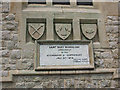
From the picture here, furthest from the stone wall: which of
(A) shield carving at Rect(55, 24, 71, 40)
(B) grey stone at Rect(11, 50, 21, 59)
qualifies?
(A) shield carving at Rect(55, 24, 71, 40)

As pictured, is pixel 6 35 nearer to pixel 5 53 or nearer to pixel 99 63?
pixel 5 53

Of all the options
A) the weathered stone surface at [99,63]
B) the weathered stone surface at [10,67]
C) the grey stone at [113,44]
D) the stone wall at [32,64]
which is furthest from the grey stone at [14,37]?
the grey stone at [113,44]

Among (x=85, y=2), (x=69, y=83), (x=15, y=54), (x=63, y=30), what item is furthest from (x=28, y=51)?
(x=85, y=2)

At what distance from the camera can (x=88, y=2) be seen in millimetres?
5320

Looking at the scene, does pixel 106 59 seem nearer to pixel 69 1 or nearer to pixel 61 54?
pixel 61 54

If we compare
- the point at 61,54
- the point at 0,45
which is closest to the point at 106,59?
the point at 61,54

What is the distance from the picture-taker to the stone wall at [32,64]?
4453mm

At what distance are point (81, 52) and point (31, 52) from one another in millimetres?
1098

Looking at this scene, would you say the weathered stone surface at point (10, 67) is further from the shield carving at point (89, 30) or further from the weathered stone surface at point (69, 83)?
the shield carving at point (89, 30)

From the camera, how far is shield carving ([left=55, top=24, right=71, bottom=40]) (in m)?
4.78

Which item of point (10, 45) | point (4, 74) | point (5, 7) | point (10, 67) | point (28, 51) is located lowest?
point (4, 74)

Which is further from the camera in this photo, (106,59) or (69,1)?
(69,1)

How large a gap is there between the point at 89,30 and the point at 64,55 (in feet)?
2.76

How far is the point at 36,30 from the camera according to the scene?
4785 mm
